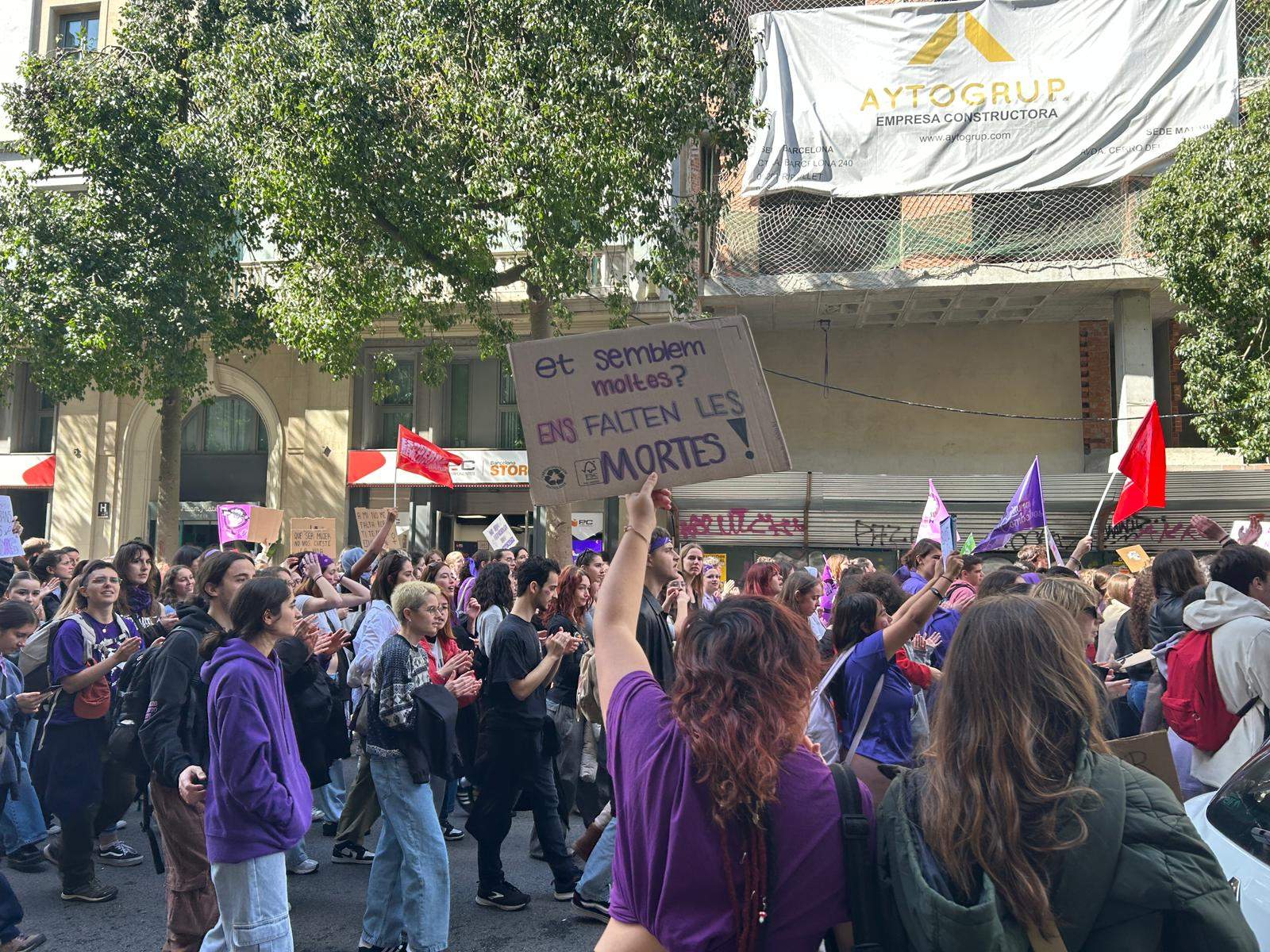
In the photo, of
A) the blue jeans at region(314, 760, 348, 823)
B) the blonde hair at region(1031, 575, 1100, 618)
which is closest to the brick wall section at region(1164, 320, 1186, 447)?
the blonde hair at region(1031, 575, 1100, 618)

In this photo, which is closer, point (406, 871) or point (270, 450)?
point (406, 871)

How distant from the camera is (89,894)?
19.3ft

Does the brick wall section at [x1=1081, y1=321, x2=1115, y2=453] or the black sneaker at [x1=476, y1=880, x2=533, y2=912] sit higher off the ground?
the brick wall section at [x1=1081, y1=321, x2=1115, y2=453]

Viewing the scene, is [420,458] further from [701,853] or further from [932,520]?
[701,853]

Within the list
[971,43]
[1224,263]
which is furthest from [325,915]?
[971,43]

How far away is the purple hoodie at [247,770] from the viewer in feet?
12.5

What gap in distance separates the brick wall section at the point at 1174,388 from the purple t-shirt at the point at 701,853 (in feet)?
68.6

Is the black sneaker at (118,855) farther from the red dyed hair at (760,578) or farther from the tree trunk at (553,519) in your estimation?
the tree trunk at (553,519)

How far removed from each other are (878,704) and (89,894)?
4.44 m

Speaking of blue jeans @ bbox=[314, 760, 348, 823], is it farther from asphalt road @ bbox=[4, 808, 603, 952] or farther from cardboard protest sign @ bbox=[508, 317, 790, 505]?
cardboard protest sign @ bbox=[508, 317, 790, 505]

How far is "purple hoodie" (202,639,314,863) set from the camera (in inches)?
150

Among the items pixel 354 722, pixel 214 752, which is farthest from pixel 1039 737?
pixel 354 722

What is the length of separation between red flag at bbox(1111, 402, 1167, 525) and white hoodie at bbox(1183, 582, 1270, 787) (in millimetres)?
8021

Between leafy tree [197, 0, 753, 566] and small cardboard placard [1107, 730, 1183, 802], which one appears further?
leafy tree [197, 0, 753, 566]
